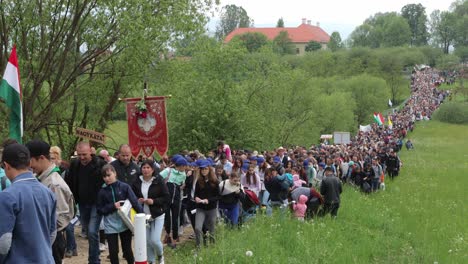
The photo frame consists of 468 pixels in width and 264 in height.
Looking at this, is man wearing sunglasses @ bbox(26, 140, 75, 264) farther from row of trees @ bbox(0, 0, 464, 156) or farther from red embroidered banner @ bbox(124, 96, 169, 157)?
row of trees @ bbox(0, 0, 464, 156)

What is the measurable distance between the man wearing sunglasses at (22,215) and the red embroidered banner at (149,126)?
8.91 metres

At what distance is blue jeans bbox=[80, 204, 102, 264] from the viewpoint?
8602 millimetres

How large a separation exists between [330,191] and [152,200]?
594cm

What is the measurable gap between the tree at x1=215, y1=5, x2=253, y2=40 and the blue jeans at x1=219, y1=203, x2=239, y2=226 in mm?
176613

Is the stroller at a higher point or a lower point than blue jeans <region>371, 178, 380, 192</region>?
higher

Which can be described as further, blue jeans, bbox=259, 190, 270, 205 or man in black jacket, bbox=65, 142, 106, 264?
blue jeans, bbox=259, 190, 270, 205

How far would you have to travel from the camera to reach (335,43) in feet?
594

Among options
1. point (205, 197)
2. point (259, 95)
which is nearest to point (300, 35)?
point (259, 95)

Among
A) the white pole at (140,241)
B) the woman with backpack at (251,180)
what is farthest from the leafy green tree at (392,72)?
the white pole at (140,241)

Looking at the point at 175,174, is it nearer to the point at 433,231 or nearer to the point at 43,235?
the point at 43,235

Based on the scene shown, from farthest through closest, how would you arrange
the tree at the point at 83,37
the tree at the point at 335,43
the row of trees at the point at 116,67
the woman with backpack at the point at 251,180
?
the tree at the point at 335,43 → the row of trees at the point at 116,67 → the tree at the point at 83,37 → the woman with backpack at the point at 251,180

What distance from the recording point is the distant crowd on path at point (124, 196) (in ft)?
15.9

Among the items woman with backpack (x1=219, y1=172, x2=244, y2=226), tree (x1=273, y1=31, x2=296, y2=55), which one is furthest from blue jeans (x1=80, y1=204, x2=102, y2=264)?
tree (x1=273, y1=31, x2=296, y2=55)

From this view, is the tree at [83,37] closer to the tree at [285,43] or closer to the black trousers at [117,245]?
the black trousers at [117,245]
